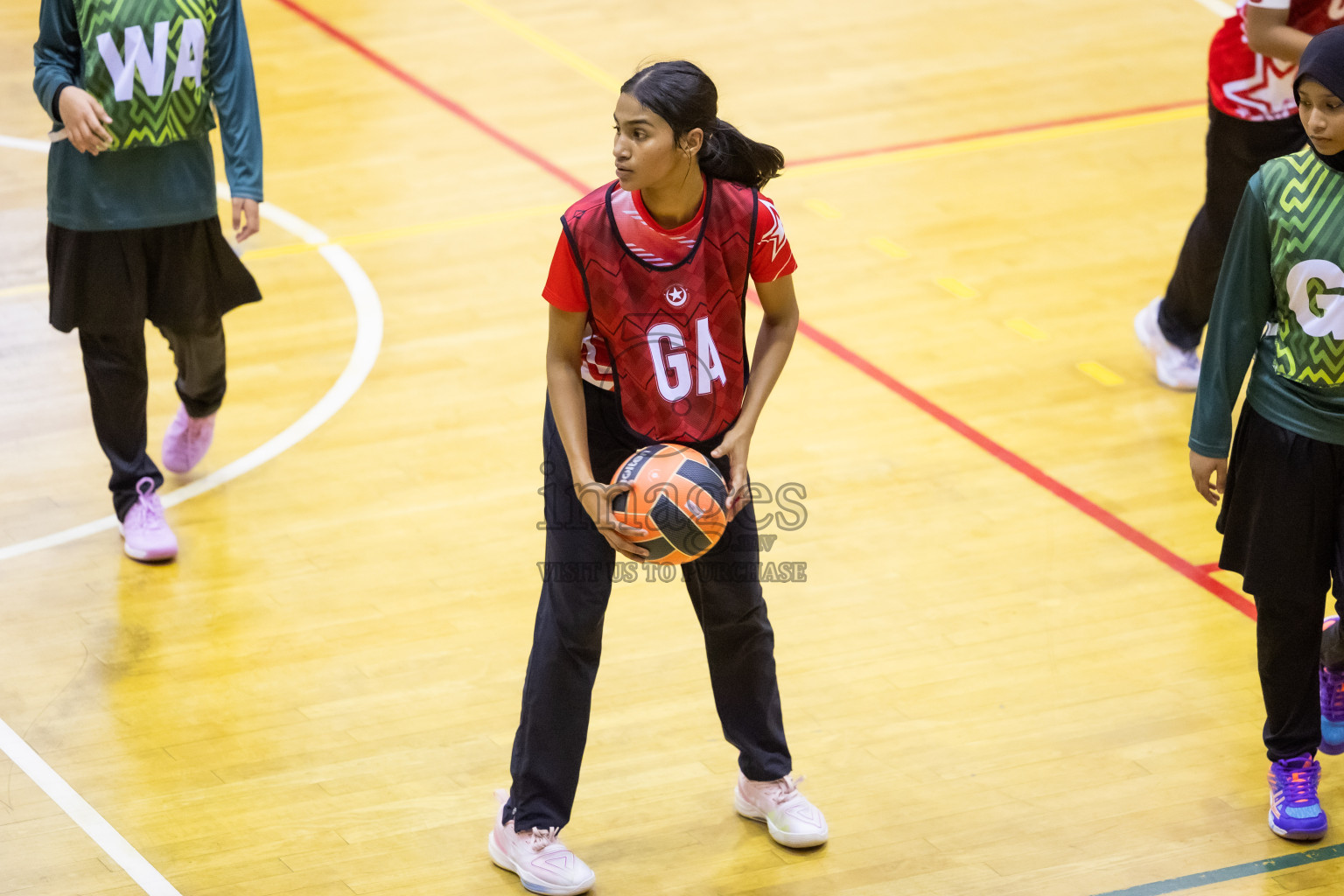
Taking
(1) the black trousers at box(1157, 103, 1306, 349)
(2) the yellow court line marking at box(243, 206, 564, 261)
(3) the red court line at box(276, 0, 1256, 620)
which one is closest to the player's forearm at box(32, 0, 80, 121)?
(2) the yellow court line marking at box(243, 206, 564, 261)

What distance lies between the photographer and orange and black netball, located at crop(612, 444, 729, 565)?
3395 millimetres

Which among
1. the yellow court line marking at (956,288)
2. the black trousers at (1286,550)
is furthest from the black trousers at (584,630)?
the yellow court line marking at (956,288)

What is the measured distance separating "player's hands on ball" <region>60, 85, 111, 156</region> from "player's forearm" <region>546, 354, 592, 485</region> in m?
1.83

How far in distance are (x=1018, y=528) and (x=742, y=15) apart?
5.54m

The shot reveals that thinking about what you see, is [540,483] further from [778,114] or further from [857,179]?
[778,114]

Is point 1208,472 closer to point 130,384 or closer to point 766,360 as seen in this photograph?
A: point 766,360

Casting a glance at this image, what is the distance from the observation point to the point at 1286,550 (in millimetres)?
3775

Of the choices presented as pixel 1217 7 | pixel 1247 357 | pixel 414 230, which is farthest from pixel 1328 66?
pixel 1217 7

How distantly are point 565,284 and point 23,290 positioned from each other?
4061mm

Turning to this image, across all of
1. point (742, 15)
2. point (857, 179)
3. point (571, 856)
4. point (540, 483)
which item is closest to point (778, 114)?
point (857, 179)

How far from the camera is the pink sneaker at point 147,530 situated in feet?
16.7

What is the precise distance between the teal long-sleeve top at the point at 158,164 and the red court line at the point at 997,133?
3.49m

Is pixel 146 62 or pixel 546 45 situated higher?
pixel 146 62

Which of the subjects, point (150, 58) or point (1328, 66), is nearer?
point (1328, 66)
